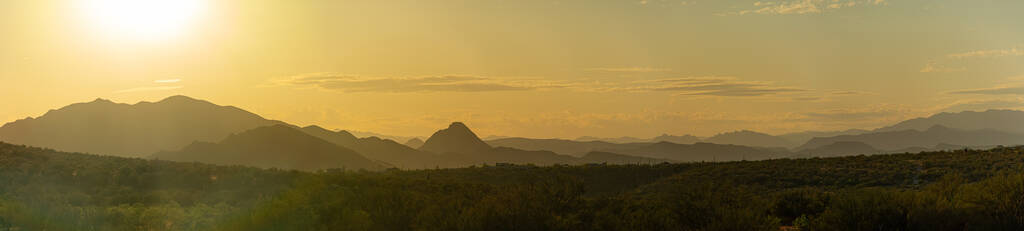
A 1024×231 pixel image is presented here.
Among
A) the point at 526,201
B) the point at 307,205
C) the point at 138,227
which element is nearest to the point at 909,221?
the point at 526,201

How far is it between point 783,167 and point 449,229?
1820 inches

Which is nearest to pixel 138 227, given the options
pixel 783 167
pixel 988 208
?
pixel 988 208

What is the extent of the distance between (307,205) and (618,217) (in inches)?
349

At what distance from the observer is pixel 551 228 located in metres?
17.6

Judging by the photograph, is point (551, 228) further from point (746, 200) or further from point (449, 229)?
point (746, 200)

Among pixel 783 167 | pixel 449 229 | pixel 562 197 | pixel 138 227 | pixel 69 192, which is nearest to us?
pixel 449 229

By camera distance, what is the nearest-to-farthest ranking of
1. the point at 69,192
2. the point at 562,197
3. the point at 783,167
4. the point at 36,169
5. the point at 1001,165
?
1. the point at 562,197
2. the point at 69,192
3. the point at 36,169
4. the point at 1001,165
5. the point at 783,167

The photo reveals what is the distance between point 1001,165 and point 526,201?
42.6 metres

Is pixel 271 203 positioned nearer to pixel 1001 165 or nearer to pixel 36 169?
pixel 36 169

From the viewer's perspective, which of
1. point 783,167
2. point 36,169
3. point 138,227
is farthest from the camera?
point 783,167

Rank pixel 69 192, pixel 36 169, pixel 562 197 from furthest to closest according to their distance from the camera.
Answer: pixel 36 169 → pixel 69 192 → pixel 562 197

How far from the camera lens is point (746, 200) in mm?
20812

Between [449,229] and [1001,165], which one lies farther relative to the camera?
[1001,165]

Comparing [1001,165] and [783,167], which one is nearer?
[1001,165]
